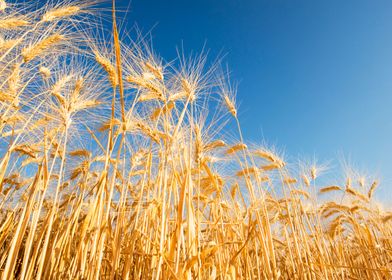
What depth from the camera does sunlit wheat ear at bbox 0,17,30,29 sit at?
1.88 m

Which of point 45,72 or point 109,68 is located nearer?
point 109,68

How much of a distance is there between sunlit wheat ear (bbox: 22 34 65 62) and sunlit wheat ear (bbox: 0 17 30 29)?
15 cm

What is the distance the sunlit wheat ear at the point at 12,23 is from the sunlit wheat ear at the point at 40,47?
0.15 meters

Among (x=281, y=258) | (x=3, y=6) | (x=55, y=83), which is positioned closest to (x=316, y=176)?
(x=281, y=258)

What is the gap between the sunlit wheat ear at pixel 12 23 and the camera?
6.15ft

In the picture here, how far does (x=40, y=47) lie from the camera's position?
6.56 ft

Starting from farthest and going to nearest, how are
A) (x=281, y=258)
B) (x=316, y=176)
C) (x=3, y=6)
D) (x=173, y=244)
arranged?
(x=316, y=176) < (x=281, y=258) < (x=3, y=6) < (x=173, y=244)

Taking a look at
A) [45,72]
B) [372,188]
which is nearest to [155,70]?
[45,72]

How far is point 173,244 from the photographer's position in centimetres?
129

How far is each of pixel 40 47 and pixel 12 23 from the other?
220 millimetres

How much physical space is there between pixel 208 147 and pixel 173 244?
3.10ft

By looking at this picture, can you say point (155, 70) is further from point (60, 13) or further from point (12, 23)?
point (12, 23)

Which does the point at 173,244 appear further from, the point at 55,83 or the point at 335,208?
the point at 335,208

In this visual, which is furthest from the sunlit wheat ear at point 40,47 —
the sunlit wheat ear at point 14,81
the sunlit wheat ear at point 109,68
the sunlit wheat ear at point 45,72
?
the sunlit wheat ear at point 109,68
